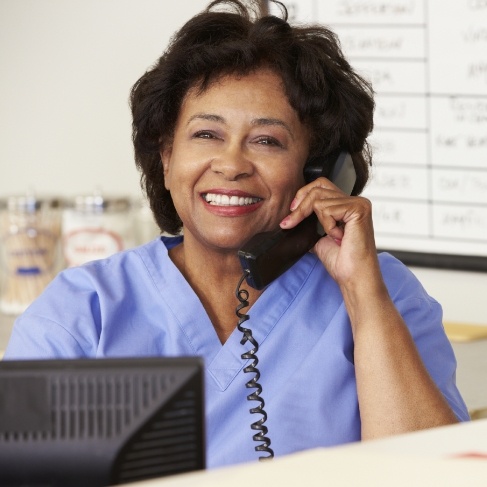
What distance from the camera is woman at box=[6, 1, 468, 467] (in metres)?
1.48

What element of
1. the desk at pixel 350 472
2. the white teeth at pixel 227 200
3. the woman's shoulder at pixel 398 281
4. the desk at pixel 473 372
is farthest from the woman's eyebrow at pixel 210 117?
A: the desk at pixel 350 472

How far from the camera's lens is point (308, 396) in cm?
149

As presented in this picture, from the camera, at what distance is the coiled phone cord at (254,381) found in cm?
145

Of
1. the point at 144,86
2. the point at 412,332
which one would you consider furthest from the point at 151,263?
the point at 412,332

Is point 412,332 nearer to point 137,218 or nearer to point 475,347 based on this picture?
point 475,347

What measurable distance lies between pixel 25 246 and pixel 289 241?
3.63 feet

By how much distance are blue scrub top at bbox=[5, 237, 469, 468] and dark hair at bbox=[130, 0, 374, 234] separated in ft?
0.66

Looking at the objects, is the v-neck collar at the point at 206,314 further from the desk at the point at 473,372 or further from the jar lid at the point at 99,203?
the jar lid at the point at 99,203

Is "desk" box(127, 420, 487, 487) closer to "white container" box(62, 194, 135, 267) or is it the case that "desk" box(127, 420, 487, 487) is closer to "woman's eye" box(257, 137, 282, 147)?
"woman's eye" box(257, 137, 282, 147)

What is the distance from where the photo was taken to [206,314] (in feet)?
5.15

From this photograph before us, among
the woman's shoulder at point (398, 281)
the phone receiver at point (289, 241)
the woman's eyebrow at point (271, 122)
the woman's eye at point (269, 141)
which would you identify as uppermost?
the woman's eyebrow at point (271, 122)

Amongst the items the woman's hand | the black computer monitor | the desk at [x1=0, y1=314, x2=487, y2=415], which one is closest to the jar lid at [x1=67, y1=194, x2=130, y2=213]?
the desk at [x1=0, y1=314, x2=487, y2=415]

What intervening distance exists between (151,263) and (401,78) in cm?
87

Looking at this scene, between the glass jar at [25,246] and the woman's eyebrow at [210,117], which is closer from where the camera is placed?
the woman's eyebrow at [210,117]
